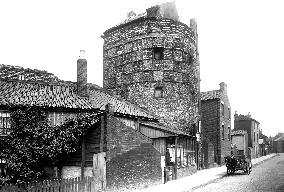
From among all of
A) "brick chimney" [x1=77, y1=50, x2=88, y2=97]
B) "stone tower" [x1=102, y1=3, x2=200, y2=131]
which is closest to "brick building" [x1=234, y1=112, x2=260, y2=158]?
"stone tower" [x1=102, y1=3, x2=200, y2=131]

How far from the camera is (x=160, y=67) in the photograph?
2970cm

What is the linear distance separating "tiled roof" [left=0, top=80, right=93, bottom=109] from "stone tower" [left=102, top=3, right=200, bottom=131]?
6.94 metres

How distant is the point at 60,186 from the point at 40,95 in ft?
37.5

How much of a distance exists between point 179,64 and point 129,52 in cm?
513

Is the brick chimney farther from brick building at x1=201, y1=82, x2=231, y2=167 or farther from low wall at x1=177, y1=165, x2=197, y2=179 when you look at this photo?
brick building at x1=201, y1=82, x2=231, y2=167

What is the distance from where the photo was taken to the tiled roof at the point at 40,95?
68.7 feet

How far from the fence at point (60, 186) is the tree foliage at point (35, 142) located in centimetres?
294

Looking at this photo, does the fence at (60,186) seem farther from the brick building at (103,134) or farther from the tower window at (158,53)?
the tower window at (158,53)

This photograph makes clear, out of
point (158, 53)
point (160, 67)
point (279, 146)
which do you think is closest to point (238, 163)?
point (160, 67)

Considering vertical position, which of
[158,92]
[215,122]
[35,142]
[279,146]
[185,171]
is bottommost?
[279,146]

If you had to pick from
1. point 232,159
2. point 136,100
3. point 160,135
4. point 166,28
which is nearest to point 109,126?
point 160,135

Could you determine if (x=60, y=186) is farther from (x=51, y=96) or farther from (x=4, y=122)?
(x=51, y=96)

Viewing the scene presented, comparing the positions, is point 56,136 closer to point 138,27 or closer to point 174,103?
point 174,103

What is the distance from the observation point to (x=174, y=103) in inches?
1164
